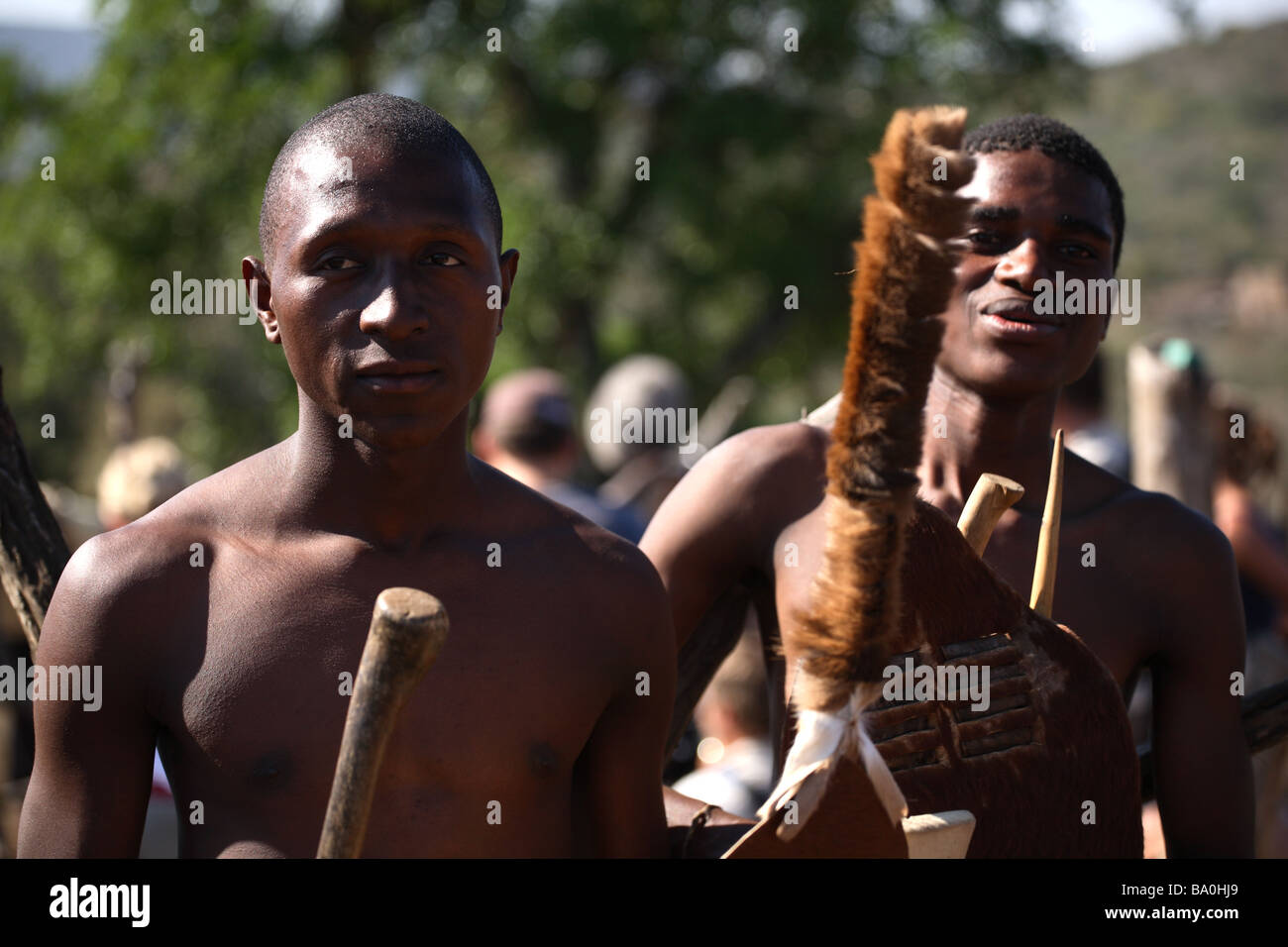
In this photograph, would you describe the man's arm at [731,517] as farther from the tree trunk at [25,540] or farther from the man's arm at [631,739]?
the tree trunk at [25,540]

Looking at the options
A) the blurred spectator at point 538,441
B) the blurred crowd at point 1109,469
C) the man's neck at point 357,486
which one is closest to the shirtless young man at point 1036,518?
the man's neck at point 357,486

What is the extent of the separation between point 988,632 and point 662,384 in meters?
4.30

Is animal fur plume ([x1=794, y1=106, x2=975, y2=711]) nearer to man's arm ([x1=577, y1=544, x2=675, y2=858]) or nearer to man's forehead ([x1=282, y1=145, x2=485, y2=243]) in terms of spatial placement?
man's arm ([x1=577, y1=544, x2=675, y2=858])

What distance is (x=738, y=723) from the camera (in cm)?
431

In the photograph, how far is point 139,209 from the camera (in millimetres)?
13680

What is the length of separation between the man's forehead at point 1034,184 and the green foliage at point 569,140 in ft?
34.0

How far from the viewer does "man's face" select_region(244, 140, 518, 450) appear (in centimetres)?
192

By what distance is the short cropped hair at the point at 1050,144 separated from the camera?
2597mm

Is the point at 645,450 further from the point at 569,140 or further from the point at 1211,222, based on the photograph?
the point at 1211,222

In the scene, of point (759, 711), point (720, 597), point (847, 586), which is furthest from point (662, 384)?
point (847, 586)

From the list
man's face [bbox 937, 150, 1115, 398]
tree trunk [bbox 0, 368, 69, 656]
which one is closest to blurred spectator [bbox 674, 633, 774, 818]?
man's face [bbox 937, 150, 1115, 398]

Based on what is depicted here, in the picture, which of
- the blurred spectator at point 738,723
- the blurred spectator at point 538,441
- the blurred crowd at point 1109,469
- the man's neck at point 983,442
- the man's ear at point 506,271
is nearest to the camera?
the man's ear at point 506,271

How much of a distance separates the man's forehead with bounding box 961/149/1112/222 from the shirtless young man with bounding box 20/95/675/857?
3.00 feet

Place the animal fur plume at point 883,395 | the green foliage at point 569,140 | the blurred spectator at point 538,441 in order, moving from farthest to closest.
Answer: the green foliage at point 569,140 → the blurred spectator at point 538,441 → the animal fur plume at point 883,395
